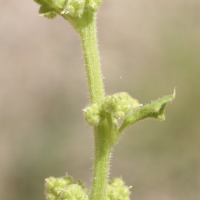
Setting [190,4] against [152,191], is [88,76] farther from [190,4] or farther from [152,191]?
[190,4]

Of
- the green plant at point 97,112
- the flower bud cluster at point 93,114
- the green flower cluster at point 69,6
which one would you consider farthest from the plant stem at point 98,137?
the green flower cluster at point 69,6

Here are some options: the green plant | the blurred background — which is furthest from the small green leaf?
the blurred background

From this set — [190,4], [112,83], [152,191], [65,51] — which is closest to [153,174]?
[152,191]

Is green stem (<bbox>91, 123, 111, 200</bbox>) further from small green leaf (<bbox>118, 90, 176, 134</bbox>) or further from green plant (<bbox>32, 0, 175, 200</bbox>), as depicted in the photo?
small green leaf (<bbox>118, 90, 176, 134</bbox>)

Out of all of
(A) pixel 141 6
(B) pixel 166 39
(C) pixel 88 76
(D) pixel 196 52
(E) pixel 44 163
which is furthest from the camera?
(A) pixel 141 6

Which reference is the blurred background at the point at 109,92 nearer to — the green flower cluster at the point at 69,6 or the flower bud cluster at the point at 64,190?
the flower bud cluster at the point at 64,190
